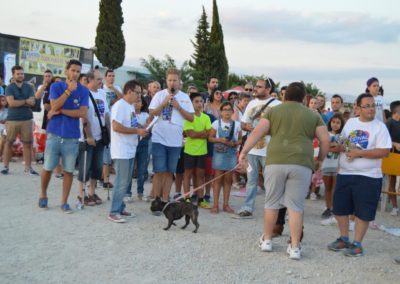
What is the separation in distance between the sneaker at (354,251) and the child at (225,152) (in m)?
2.35

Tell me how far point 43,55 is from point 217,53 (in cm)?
1759

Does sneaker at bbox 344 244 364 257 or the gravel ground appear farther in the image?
sneaker at bbox 344 244 364 257

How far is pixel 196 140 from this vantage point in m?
7.70

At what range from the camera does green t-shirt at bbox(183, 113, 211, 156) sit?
767 centimetres

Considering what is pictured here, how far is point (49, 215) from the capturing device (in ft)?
21.5

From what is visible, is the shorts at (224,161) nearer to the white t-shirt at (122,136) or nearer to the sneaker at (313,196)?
the white t-shirt at (122,136)

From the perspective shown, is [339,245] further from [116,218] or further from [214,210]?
[116,218]

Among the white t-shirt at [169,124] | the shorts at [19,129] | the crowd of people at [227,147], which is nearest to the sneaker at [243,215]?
the crowd of people at [227,147]

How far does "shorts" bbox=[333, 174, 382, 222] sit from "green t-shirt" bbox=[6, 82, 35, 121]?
6975 millimetres

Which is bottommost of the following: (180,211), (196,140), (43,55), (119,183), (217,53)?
(180,211)

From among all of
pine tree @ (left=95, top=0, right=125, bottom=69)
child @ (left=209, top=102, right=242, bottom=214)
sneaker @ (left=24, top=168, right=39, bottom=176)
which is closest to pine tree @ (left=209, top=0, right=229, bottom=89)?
pine tree @ (left=95, top=0, right=125, bottom=69)

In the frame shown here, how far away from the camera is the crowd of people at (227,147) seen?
205 inches

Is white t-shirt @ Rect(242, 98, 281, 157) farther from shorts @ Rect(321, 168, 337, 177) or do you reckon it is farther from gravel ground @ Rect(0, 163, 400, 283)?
shorts @ Rect(321, 168, 337, 177)

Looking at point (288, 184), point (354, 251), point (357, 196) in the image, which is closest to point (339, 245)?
point (354, 251)
